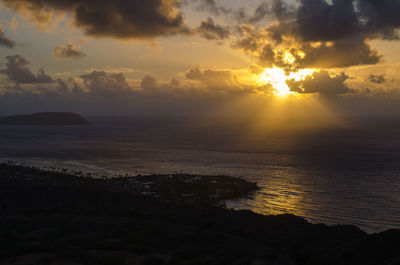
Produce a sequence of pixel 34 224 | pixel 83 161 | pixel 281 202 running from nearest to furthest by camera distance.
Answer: pixel 34 224, pixel 281 202, pixel 83 161

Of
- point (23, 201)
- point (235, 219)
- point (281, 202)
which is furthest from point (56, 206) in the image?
point (281, 202)

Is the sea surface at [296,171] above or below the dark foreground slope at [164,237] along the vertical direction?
above

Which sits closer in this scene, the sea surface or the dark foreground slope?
the dark foreground slope

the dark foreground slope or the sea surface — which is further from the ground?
the sea surface

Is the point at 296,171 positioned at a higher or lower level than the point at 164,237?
higher

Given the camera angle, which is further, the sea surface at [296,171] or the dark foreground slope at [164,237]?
the sea surface at [296,171]

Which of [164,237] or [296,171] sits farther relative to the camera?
[296,171]

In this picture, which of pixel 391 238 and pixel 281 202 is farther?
pixel 281 202

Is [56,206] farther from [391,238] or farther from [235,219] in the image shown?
[391,238]
